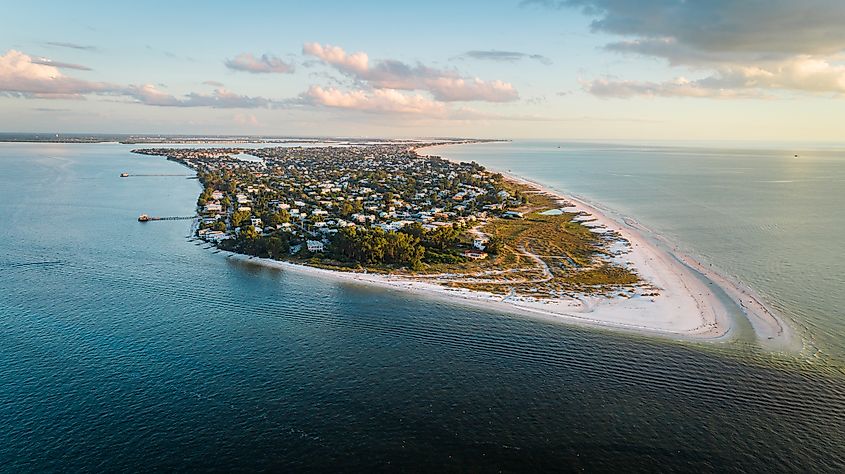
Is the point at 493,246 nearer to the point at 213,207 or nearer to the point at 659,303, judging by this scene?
the point at 659,303

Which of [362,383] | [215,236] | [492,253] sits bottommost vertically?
[362,383]

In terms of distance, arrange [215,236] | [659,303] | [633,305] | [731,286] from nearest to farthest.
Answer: [633,305] → [659,303] → [731,286] → [215,236]

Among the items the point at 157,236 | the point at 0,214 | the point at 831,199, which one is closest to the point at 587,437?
the point at 157,236

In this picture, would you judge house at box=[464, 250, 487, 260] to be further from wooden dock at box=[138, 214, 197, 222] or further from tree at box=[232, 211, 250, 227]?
wooden dock at box=[138, 214, 197, 222]

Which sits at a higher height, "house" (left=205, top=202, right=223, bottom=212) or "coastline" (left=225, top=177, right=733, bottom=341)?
"house" (left=205, top=202, right=223, bottom=212)

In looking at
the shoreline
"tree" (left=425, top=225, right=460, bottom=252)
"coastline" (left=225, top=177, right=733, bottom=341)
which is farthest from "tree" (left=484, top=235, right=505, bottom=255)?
the shoreline

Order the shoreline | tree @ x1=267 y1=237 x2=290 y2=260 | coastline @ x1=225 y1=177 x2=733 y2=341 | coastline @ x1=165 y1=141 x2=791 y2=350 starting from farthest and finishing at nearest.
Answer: tree @ x1=267 y1=237 x2=290 y2=260 → coastline @ x1=225 y1=177 x2=733 y2=341 → coastline @ x1=165 y1=141 x2=791 y2=350 → the shoreline

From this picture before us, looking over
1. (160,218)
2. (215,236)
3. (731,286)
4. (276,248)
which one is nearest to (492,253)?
(731,286)
